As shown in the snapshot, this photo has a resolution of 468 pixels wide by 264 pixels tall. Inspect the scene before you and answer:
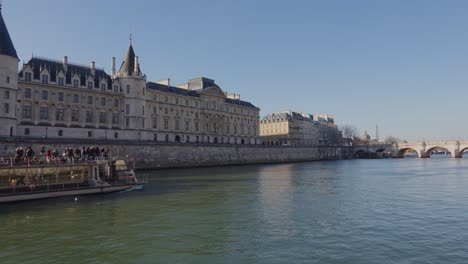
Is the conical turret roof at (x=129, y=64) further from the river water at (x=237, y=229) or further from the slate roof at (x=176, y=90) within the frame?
the river water at (x=237, y=229)

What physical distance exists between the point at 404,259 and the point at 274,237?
4.97 m

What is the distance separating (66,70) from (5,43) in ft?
44.5

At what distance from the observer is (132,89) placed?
6719cm

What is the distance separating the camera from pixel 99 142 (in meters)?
51.7

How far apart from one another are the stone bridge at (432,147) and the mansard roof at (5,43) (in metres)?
117

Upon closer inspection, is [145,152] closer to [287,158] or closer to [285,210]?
[285,210]

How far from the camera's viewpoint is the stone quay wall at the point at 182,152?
47.4 metres

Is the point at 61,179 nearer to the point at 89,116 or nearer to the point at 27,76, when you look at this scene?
the point at 27,76

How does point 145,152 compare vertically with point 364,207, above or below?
above

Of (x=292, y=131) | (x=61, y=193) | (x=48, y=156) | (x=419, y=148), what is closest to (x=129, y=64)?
(x=48, y=156)

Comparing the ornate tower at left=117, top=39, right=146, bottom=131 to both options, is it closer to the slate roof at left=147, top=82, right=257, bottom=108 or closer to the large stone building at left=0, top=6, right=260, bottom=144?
the large stone building at left=0, top=6, right=260, bottom=144

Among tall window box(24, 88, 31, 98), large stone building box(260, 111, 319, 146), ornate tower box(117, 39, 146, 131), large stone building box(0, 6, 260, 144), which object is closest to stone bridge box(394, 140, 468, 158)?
large stone building box(260, 111, 319, 146)

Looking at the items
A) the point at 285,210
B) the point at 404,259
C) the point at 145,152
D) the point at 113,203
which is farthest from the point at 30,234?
the point at 145,152

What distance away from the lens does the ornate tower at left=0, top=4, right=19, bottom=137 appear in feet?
153
